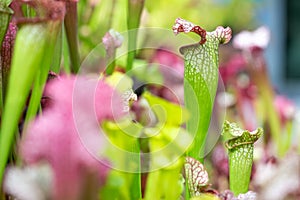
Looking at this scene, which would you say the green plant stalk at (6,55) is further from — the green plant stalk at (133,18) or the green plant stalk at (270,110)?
the green plant stalk at (270,110)

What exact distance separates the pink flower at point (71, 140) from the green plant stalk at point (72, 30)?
0.63 ft

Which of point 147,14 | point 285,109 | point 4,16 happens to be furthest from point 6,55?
point 285,109

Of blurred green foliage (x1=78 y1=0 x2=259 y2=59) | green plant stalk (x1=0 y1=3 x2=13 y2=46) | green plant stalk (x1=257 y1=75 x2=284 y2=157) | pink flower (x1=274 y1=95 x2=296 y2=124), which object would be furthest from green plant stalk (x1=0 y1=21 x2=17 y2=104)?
pink flower (x1=274 y1=95 x2=296 y2=124)

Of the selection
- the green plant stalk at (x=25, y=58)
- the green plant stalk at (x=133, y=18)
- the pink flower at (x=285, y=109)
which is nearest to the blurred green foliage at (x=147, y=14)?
the green plant stalk at (x=133, y=18)

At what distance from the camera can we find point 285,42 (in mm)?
6266

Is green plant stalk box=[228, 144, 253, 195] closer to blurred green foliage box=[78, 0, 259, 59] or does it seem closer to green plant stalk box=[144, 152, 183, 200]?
green plant stalk box=[144, 152, 183, 200]

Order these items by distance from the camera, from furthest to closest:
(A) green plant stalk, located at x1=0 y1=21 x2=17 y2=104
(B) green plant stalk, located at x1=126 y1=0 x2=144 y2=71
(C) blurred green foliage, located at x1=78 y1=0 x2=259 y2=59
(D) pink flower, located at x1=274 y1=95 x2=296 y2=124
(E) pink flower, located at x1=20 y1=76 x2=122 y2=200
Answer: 1. (D) pink flower, located at x1=274 y1=95 x2=296 y2=124
2. (C) blurred green foliage, located at x1=78 y1=0 x2=259 y2=59
3. (B) green plant stalk, located at x1=126 y1=0 x2=144 y2=71
4. (A) green plant stalk, located at x1=0 y1=21 x2=17 y2=104
5. (E) pink flower, located at x1=20 y1=76 x2=122 y2=200

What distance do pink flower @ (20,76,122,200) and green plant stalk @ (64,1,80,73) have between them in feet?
0.63

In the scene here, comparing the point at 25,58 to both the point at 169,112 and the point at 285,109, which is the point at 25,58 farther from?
the point at 285,109

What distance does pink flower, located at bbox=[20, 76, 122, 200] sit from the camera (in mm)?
281

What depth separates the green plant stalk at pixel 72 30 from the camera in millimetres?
515

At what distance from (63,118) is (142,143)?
0.23 meters

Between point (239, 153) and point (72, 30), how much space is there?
0.19 metres

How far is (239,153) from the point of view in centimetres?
44
